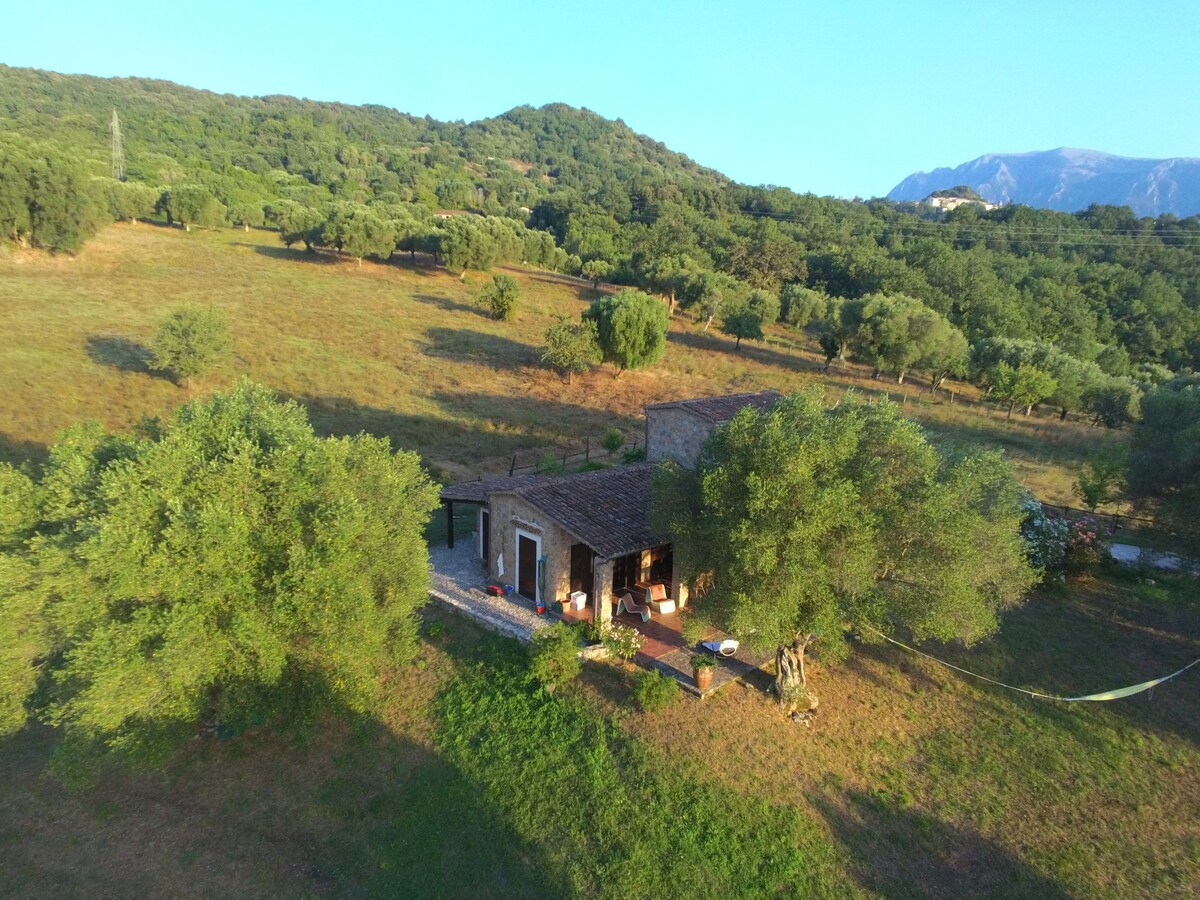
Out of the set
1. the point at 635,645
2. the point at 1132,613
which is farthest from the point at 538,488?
the point at 1132,613

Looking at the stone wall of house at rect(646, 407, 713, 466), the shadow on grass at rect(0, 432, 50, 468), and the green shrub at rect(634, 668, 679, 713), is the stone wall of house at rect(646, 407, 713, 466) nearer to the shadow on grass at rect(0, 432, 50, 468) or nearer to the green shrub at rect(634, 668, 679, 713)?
the green shrub at rect(634, 668, 679, 713)

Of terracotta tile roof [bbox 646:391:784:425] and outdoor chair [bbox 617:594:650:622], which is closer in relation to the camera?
outdoor chair [bbox 617:594:650:622]

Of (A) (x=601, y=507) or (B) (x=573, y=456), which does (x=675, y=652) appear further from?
(B) (x=573, y=456)

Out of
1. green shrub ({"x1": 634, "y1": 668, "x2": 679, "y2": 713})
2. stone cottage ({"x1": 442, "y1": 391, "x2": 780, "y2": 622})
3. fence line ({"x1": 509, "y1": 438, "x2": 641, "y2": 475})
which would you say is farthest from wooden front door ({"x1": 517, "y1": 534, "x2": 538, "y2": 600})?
fence line ({"x1": 509, "y1": 438, "x2": 641, "y2": 475})

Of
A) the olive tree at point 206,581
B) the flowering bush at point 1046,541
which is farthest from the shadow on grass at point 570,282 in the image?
the olive tree at point 206,581

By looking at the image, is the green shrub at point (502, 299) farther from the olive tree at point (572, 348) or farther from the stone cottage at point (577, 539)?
the stone cottage at point (577, 539)

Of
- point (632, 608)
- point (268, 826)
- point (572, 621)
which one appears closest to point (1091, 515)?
point (632, 608)
